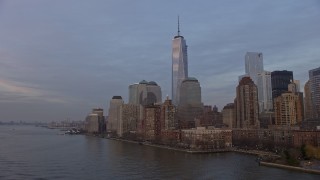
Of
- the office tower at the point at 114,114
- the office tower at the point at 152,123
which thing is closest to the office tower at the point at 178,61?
the office tower at the point at 114,114

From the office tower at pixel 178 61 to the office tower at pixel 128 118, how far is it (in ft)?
92.1

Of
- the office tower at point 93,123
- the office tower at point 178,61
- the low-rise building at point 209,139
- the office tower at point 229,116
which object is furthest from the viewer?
the office tower at point 93,123

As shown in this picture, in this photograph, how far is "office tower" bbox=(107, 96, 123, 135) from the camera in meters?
152

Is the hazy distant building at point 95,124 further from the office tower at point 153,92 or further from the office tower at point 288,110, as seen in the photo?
the office tower at point 288,110

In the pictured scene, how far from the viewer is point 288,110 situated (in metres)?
95.8

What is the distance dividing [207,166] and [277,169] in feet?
25.1

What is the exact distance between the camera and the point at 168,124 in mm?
99188

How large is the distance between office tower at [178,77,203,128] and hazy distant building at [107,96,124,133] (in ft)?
83.7

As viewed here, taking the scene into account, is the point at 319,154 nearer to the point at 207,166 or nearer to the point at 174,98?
the point at 207,166

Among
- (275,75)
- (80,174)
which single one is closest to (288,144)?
(80,174)

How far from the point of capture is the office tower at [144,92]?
175m

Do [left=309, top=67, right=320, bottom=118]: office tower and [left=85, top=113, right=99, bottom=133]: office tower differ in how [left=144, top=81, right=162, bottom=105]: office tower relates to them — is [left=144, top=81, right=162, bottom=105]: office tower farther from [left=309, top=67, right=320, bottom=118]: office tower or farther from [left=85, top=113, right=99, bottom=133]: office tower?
[left=309, top=67, right=320, bottom=118]: office tower

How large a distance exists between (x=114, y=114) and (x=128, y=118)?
22218 mm

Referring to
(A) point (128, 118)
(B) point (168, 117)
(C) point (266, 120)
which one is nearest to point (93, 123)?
(A) point (128, 118)
